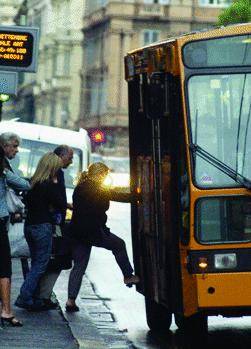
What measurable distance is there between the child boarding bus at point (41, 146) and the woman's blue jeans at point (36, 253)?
38.7 ft

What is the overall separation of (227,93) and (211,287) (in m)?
1.62

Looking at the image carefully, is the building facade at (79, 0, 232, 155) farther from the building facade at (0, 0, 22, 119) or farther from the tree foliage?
the tree foliage

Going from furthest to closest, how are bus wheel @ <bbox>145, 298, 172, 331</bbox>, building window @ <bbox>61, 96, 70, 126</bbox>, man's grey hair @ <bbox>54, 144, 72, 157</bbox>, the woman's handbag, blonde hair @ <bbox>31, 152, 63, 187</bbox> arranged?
1. building window @ <bbox>61, 96, 70, 126</bbox>
2. man's grey hair @ <bbox>54, 144, 72, 157</bbox>
3. blonde hair @ <bbox>31, 152, 63, 187</bbox>
4. bus wheel @ <bbox>145, 298, 172, 331</bbox>
5. the woman's handbag

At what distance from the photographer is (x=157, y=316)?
590 inches

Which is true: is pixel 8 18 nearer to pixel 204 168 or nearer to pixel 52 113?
pixel 52 113

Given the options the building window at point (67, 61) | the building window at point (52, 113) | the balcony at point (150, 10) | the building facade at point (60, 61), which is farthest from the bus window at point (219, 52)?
the building window at point (52, 113)

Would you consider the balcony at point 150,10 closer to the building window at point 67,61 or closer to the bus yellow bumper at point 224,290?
the building window at point 67,61

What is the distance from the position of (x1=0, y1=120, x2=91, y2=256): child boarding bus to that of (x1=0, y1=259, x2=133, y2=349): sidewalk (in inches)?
415

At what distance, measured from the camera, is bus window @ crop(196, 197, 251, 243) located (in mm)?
12438

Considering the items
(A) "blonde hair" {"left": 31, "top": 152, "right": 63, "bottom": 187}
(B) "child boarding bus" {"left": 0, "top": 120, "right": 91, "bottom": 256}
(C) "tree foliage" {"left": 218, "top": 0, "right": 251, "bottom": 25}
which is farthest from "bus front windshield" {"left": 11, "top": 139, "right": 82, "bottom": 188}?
(C) "tree foliage" {"left": 218, "top": 0, "right": 251, "bottom": 25}

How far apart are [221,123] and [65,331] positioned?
8.19ft

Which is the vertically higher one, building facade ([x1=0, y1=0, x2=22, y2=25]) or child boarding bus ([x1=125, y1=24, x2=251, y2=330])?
building facade ([x1=0, y1=0, x2=22, y2=25])

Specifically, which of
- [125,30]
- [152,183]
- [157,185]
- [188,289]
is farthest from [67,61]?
[188,289]

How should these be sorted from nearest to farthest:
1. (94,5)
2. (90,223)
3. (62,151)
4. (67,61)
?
(62,151)
(90,223)
(94,5)
(67,61)
